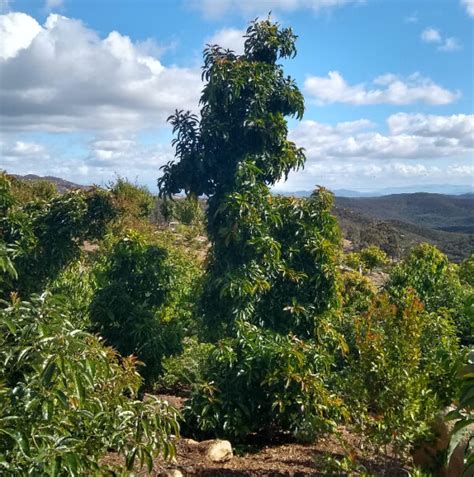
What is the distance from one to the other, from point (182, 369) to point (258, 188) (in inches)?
119

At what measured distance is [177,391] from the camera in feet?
26.5

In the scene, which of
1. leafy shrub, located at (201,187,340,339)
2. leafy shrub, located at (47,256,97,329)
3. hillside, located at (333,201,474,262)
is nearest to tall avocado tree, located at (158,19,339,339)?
leafy shrub, located at (201,187,340,339)

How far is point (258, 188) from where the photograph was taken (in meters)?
7.07

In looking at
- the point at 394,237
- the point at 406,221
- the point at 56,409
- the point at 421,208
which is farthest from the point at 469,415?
the point at 421,208

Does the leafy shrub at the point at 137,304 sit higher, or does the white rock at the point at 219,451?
the leafy shrub at the point at 137,304

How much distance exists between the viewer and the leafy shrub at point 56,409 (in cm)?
268

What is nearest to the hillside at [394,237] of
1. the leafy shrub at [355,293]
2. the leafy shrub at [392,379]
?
the leafy shrub at [355,293]

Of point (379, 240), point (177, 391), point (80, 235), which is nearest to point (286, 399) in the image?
point (177, 391)

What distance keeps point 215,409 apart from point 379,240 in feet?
116

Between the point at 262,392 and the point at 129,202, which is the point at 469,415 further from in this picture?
the point at 129,202

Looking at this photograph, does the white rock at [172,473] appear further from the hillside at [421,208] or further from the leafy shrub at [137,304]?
the hillside at [421,208]

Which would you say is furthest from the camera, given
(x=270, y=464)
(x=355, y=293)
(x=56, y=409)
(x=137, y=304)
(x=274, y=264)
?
(x=355, y=293)

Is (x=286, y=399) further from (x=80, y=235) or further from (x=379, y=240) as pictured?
(x=379, y=240)

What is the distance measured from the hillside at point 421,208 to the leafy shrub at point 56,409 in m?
84.2
